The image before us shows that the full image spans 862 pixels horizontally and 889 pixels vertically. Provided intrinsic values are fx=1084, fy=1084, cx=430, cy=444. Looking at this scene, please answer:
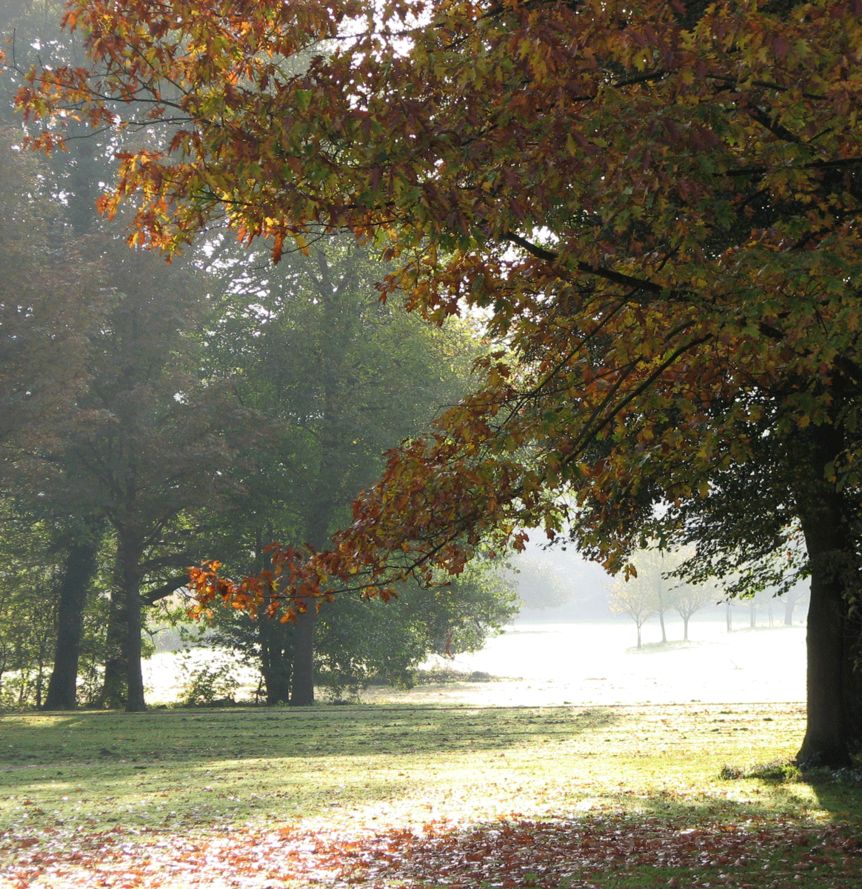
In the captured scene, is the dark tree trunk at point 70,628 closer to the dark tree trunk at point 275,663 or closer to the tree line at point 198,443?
the tree line at point 198,443

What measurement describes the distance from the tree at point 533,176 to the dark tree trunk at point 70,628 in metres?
24.3

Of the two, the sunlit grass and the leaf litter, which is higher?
the leaf litter

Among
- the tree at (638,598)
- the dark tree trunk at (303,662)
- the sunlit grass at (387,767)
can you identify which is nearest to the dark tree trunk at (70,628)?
the sunlit grass at (387,767)

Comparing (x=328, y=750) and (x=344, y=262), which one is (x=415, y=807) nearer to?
(x=328, y=750)

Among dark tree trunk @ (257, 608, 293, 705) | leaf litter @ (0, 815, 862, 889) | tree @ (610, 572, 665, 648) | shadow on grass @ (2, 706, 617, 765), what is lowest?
shadow on grass @ (2, 706, 617, 765)

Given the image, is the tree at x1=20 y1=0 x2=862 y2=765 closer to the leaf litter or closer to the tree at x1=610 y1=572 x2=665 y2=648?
the leaf litter

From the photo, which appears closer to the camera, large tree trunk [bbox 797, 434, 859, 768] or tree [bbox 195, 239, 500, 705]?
large tree trunk [bbox 797, 434, 859, 768]

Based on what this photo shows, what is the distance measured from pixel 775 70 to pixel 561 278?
223cm

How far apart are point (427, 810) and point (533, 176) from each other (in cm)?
784

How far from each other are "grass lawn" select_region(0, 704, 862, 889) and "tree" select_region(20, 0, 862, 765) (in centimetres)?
247

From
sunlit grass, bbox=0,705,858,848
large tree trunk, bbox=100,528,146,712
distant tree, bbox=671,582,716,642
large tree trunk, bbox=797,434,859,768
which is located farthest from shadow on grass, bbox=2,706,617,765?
distant tree, bbox=671,582,716,642

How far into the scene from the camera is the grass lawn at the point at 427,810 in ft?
27.9

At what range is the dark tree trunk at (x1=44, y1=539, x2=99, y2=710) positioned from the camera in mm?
31094

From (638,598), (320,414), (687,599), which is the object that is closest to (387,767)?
(320,414)
